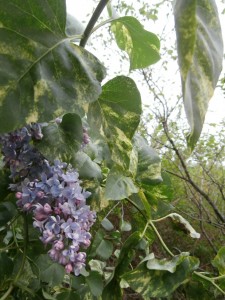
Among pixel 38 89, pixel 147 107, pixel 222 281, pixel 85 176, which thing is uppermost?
pixel 38 89

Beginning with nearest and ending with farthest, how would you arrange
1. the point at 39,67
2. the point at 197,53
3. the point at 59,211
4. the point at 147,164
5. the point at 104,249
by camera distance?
the point at 197,53, the point at 39,67, the point at 59,211, the point at 147,164, the point at 104,249

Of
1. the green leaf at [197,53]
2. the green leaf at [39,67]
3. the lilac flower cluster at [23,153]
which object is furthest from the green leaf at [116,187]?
the green leaf at [197,53]

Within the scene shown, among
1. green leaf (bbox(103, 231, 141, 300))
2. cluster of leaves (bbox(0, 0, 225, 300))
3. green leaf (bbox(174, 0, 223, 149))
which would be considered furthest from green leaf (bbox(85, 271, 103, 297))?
green leaf (bbox(174, 0, 223, 149))

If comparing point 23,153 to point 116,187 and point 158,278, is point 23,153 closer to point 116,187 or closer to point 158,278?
point 116,187

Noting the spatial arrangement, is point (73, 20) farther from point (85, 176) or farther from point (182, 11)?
point (182, 11)

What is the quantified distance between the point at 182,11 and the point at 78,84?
223mm

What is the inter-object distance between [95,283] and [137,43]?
1.49 feet

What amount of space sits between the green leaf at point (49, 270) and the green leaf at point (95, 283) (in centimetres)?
6

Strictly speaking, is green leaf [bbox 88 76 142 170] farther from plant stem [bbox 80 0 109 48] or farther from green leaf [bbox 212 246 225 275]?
green leaf [bbox 212 246 225 275]

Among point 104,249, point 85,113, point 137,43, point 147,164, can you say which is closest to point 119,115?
point 85,113

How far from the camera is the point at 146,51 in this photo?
58 centimetres

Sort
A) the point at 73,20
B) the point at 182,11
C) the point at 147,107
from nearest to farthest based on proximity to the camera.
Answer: the point at 182,11 < the point at 73,20 < the point at 147,107

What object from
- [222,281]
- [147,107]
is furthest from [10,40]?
[147,107]

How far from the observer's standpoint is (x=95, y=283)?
2.55ft
